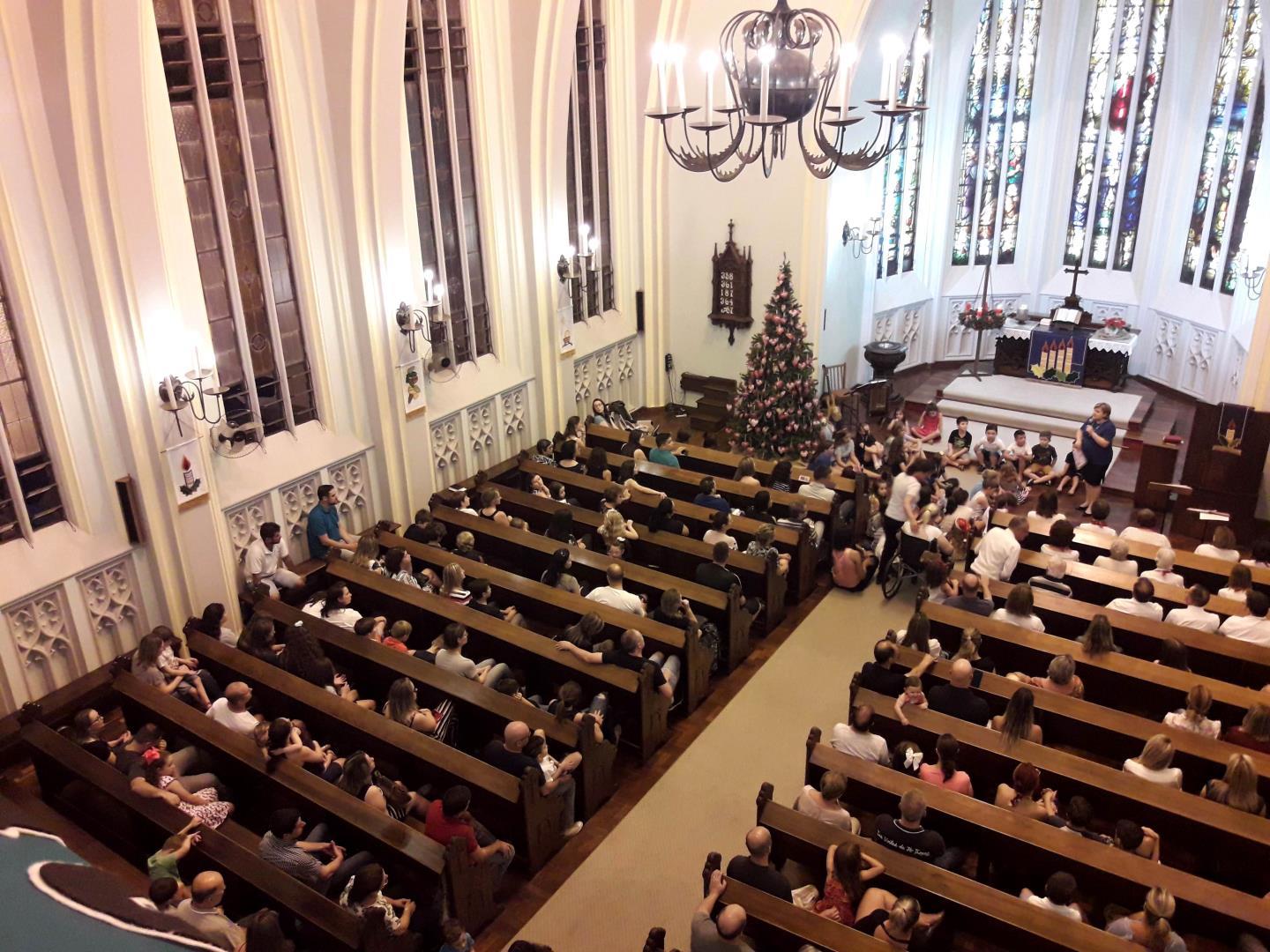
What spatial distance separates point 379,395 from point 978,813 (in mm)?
7292

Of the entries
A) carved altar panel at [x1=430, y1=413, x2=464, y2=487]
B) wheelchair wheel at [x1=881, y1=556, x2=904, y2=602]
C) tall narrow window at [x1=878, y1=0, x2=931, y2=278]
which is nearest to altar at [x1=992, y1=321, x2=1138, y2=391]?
tall narrow window at [x1=878, y1=0, x2=931, y2=278]

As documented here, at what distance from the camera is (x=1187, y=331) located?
50.1ft

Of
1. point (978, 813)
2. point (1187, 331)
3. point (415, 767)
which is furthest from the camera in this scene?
point (1187, 331)

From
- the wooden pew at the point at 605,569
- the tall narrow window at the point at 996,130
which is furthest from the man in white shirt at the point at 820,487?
the tall narrow window at the point at 996,130

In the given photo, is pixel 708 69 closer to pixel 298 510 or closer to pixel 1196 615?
pixel 1196 615

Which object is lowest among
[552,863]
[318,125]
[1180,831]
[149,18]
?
[552,863]

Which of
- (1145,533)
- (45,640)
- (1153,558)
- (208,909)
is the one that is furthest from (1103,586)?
(45,640)

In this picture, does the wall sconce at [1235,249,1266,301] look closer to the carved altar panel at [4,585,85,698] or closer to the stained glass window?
the stained glass window

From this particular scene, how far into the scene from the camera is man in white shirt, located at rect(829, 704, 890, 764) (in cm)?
675

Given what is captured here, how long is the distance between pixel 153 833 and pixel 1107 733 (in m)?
6.36

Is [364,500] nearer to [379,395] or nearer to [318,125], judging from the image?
[379,395]

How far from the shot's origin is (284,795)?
6539 mm

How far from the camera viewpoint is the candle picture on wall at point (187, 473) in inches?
342

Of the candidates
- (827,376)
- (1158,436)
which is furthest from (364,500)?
(1158,436)
